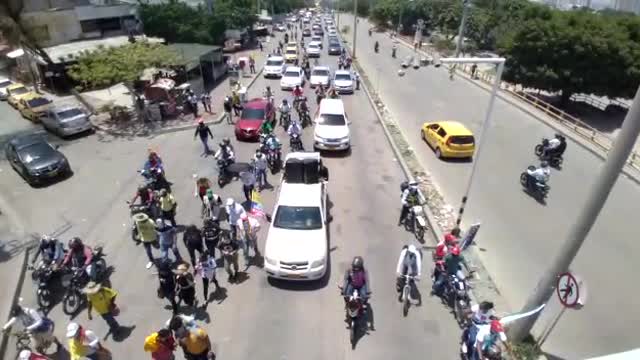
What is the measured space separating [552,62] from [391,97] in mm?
15288

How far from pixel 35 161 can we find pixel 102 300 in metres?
11.8

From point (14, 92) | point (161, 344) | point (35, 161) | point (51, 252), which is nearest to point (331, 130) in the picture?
point (51, 252)

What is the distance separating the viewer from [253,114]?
2186cm

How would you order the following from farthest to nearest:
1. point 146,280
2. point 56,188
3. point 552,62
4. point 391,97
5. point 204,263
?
point 552,62 < point 391,97 < point 56,188 < point 146,280 < point 204,263

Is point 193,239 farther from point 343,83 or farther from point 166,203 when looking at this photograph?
point 343,83

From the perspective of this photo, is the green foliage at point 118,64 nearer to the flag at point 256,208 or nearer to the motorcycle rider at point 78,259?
the flag at point 256,208

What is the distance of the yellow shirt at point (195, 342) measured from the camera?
7.38 metres

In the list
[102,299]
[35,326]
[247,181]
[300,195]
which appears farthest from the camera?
[247,181]

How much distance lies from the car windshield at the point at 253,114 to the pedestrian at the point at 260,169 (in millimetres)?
6154

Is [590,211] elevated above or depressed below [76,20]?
below

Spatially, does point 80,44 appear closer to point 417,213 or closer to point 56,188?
point 56,188

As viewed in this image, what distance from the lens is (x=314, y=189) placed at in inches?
508

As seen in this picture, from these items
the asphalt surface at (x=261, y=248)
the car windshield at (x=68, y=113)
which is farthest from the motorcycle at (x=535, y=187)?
the car windshield at (x=68, y=113)

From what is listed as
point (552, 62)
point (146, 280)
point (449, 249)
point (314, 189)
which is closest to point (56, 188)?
point (146, 280)
